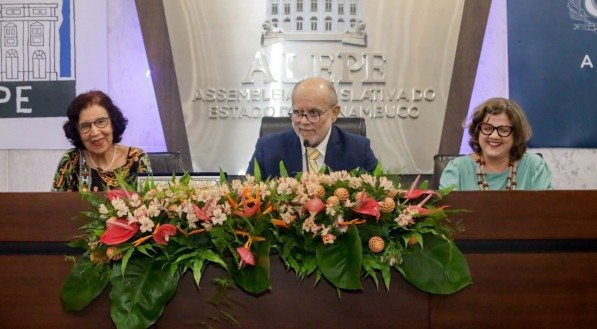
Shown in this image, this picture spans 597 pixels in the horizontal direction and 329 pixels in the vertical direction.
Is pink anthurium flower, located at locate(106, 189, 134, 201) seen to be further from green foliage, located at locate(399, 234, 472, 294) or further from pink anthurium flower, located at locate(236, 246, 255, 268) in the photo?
green foliage, located at locate(399, 234, 472, 294)

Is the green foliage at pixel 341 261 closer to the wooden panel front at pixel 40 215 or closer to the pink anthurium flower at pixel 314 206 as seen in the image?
the pink anthurium flower at pixel 314 206

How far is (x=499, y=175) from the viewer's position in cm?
261

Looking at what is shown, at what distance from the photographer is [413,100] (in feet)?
12.8

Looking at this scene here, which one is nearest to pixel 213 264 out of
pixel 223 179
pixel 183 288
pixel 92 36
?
pixel 183 288

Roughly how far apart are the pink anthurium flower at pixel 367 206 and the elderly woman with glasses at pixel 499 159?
104cm

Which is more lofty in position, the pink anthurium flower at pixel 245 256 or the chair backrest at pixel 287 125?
the chair backrest at pixel 287 125

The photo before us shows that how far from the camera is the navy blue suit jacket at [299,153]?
8.82ft

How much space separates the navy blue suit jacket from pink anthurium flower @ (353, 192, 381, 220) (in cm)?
108

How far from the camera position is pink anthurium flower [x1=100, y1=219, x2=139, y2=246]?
1.54 metres

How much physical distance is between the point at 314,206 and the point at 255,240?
5.9 inches

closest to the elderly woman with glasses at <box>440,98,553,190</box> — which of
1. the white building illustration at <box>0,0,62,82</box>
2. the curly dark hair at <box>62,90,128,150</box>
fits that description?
the curly dark hair at <box>62,90,128,150</box>

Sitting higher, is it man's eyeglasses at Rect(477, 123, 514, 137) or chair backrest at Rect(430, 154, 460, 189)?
man's eyeglasses at Rect(477, 123, 514, 137)

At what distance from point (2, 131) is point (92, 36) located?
74 centimetres

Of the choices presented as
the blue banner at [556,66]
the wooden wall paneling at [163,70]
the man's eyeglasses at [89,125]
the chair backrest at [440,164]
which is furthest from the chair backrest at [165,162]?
the blue banner at [556,66]
